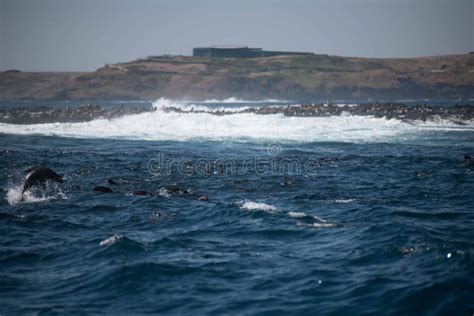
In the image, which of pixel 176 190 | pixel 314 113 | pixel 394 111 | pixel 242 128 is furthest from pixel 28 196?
pixel 314 113

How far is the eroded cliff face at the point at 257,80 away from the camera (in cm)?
13962

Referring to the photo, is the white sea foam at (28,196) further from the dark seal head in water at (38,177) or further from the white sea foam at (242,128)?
the white sea foam at (242,128)

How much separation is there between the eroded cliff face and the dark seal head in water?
12343 centimetres

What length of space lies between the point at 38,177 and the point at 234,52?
161 m

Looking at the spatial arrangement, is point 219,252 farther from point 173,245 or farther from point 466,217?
point 466,217

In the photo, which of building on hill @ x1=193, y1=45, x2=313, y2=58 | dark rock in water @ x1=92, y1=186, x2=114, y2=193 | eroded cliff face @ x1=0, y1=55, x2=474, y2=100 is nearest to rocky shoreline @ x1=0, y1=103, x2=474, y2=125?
dark rock in water @ x1=92, y1=186, x2=114, y2=193

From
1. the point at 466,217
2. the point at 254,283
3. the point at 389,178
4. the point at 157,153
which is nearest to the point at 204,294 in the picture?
the point at 254,283

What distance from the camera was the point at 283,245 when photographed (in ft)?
43.5

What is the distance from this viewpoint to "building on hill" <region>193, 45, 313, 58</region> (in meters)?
178

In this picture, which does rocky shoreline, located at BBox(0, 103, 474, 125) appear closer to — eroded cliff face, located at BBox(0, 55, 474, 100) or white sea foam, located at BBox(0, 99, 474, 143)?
white sea foam, located at BBox(0, 99, 474, 143)

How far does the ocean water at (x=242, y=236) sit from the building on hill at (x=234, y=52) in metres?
150

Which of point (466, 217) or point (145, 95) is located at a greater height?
point (145, 95)

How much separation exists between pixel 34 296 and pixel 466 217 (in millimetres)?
11874

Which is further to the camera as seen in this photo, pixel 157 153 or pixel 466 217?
pixel 157 153
